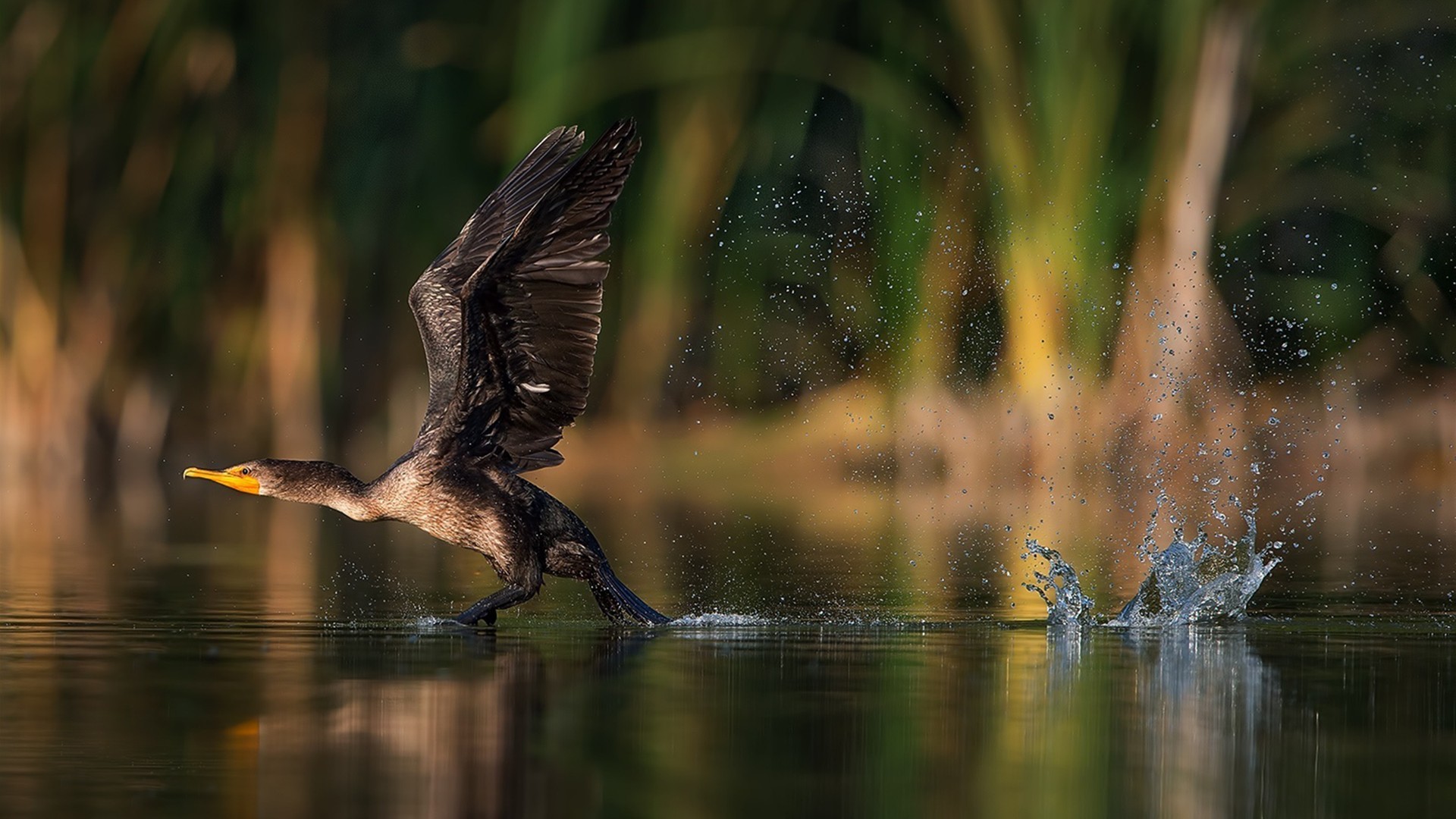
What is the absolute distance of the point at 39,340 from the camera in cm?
1811

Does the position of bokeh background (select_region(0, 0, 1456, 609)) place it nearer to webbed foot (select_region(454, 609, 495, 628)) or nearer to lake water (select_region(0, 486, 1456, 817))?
lake water (select_region(0, 486, 1456, 817))

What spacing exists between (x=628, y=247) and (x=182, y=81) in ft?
13.7

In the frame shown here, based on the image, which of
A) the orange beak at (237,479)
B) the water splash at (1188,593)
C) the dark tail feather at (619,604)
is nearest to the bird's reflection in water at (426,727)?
the dark tail feather at (619,604)

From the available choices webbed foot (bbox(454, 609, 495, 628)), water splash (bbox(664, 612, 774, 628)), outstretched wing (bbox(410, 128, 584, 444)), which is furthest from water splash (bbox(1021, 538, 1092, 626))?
outstretched wing (bbox(410, 128, 584, 444))

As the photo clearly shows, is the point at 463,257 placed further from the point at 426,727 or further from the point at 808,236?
the point at 808,236

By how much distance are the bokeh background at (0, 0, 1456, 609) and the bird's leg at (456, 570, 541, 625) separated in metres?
6.59

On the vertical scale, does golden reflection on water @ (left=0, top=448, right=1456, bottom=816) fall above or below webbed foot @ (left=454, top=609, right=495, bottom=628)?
below

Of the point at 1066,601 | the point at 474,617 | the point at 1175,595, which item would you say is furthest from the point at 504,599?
the point at 1175,595

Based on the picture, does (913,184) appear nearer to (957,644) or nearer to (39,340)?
(39,340)

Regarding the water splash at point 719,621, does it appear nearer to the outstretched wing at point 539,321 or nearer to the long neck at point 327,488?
the outstretched wing at point 539,321

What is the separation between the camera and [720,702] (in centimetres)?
635

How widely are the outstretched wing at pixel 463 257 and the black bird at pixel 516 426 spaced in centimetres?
22

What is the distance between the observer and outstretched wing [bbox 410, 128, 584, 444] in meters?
9.37

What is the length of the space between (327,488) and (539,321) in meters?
1.10
